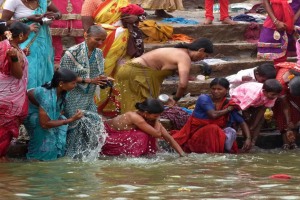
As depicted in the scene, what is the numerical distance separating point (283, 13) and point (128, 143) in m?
3.22

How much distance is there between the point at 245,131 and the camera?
12.2 m

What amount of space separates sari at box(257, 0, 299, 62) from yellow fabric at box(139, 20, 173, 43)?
133cm

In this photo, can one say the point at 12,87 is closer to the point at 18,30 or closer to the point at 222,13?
the point at 18,30

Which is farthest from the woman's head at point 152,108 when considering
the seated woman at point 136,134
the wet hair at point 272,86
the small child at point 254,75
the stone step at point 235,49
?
the stone step at point 235,49

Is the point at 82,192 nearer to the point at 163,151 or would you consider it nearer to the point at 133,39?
the point at 163,151

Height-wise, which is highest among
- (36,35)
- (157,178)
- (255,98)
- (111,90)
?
(36,35)

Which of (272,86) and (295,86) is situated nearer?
(272,86)

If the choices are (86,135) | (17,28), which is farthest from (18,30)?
(86,135)

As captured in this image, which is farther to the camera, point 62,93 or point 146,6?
point 146,6

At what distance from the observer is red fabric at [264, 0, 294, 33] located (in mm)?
13508

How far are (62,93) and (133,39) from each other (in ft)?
5.96

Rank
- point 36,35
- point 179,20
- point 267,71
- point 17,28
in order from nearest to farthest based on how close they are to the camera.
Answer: point 17,28
point 36,35
point 267,71
point 179,20

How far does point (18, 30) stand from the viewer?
10586mm

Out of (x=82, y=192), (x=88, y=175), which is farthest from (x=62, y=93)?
(x=82, y=192)
